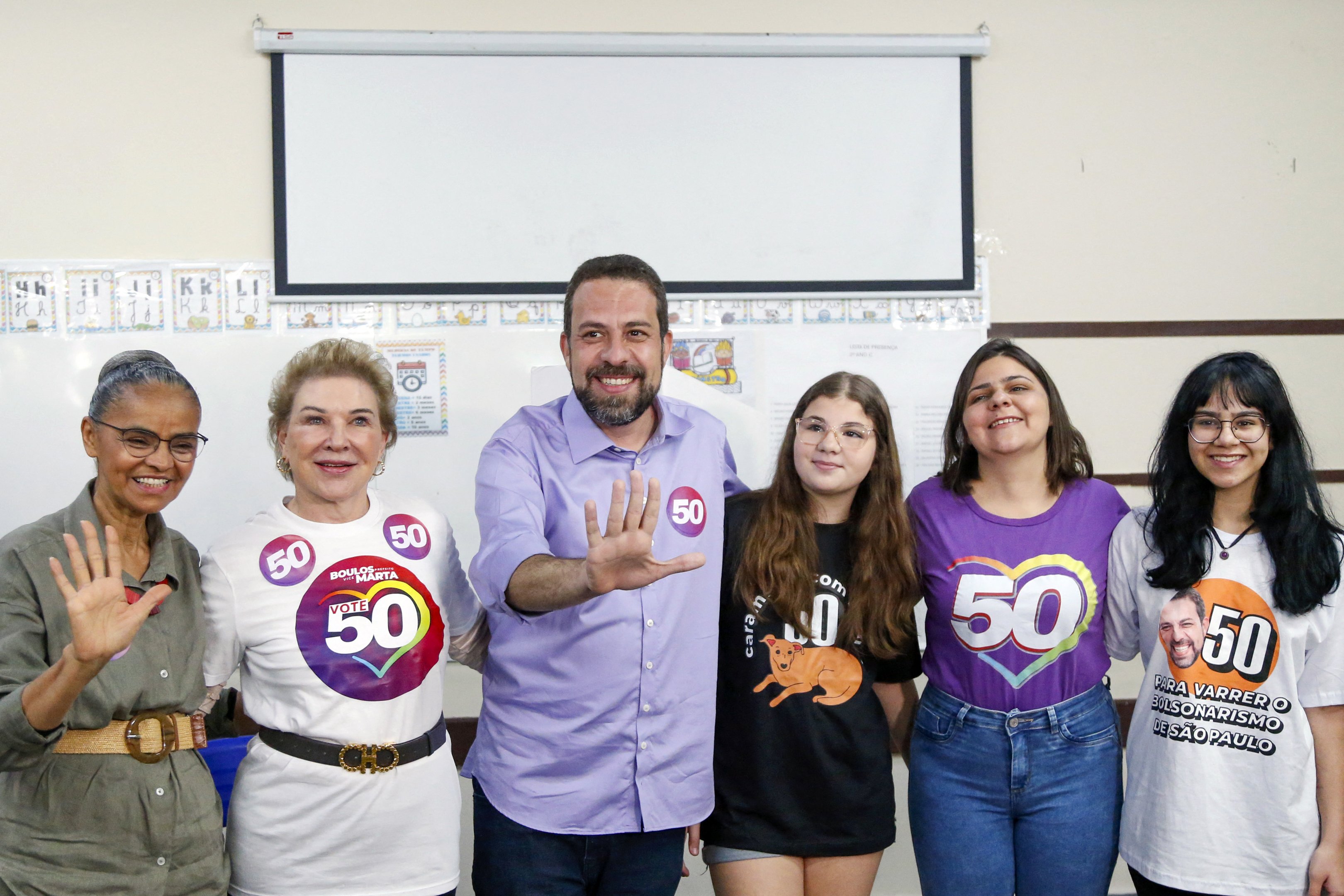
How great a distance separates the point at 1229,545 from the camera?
1636 mm

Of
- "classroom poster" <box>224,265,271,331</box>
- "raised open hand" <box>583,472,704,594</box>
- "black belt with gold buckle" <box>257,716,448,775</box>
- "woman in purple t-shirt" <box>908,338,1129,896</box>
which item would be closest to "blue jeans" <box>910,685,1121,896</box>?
"woman in purple t-shirt" <box>908,338,1129,896</box>

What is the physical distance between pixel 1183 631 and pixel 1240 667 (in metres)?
0.10

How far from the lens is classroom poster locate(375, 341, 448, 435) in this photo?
2795 mm

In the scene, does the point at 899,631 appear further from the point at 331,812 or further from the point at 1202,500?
the point at 331,812

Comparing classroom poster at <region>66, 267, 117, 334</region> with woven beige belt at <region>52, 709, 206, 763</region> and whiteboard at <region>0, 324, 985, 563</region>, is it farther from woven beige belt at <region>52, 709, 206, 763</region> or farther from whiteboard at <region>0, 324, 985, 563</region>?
woven beige belt at <region>52, 709, 206, 763</region>

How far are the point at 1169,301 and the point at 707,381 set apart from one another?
1584 mm

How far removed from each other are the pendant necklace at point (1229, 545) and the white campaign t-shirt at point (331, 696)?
1.43 metres

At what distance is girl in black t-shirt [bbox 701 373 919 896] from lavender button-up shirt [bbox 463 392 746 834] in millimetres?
74

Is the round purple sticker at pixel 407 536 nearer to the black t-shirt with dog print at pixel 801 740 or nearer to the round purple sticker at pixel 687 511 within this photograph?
the round purple sticker at pixel 687 511

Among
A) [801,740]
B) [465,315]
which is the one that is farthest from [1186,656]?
[465,315]

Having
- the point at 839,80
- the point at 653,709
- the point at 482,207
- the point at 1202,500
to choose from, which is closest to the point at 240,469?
the point at 482,207

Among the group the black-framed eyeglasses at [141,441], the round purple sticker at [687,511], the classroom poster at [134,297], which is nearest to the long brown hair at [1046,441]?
the round purple sticker at [687,511]

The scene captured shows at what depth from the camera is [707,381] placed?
2867 millimetres

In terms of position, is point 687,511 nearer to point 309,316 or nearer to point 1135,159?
point 309,316
